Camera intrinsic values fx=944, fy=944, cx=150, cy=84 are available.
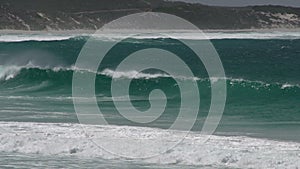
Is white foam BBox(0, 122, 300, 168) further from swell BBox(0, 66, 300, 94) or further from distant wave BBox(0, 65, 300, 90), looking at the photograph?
distant wave BBox(0, 65, 300, 90)

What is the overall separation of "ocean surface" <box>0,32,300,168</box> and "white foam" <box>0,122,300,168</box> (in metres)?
0.02

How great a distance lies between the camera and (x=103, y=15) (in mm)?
145500

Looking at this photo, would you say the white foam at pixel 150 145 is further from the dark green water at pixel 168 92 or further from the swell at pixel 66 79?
the swell at pixel 66 79

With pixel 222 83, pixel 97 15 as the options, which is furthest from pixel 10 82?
pixel 97 15

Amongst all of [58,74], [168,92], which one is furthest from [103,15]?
[168,92]

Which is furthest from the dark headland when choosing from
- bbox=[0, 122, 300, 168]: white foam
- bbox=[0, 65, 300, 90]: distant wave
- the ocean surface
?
bbox=[0, 122, 300, 168]: white foam

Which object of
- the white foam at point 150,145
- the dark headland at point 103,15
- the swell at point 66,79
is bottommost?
the white foam at point 150,145

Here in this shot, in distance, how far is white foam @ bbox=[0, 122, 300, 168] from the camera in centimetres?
1872

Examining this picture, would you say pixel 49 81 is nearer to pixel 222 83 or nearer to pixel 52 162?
pixel 222 83

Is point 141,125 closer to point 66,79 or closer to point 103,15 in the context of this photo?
point 66,79

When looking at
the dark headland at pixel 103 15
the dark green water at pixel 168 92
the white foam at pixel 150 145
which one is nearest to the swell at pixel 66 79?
the dark green water at pixel 168 92

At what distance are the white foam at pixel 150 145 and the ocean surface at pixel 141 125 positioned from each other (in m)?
0.02

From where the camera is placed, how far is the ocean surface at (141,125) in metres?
19.0

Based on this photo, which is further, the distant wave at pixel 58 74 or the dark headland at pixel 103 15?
the dark headland at pixel 103 15
